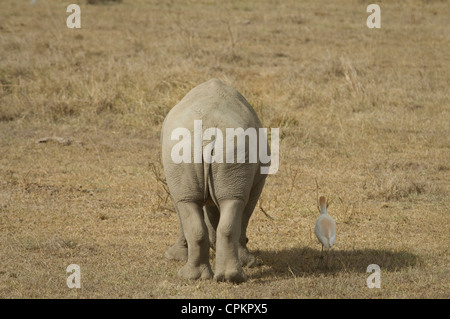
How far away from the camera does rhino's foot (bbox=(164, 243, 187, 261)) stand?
5.68m

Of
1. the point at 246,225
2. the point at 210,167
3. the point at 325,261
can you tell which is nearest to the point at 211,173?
the point at 210,167

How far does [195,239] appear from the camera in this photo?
A: 4867 mm

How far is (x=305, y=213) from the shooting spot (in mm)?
7086

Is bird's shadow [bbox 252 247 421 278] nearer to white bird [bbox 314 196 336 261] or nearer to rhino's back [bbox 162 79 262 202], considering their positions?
white bird [bbox 314 196 336 261]

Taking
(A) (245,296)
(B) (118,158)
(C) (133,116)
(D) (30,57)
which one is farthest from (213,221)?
(D) (30,57)

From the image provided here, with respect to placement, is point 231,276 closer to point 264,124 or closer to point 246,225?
point 246,225

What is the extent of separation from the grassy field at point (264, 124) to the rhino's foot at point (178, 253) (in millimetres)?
149

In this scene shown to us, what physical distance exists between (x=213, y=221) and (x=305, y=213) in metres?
1.71

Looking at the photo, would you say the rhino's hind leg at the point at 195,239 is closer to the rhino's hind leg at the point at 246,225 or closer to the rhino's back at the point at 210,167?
the rhino's back at the point at 210,167

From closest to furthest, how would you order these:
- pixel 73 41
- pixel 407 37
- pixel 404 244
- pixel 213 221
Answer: pixel 213 221
pixel 404 244
pixel 73 41
pixel 407 37

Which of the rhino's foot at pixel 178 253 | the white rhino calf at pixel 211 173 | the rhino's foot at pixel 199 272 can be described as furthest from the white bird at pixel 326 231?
the rhino's foot at pixel 178 253

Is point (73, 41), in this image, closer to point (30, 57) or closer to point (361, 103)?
point (30, 57)

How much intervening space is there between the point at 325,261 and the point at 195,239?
4.19 ft

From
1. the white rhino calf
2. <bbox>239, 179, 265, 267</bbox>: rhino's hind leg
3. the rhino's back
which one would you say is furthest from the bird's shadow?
the rhino's back
